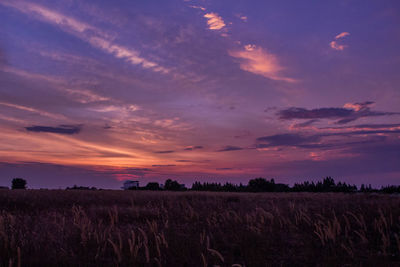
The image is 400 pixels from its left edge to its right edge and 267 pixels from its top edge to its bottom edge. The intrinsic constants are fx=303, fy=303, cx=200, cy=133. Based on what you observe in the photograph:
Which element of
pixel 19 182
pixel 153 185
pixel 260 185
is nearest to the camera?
pixel 19 182

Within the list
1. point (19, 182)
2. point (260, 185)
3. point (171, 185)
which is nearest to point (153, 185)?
point (171, 185)

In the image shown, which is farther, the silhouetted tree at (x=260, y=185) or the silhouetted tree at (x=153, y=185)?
the silhouetted tree at (x=153, y=185)

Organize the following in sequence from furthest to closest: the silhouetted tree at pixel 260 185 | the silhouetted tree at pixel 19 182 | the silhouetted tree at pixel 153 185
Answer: the silhouetted tree at pixel 153 185 → the silhouetted tree at pixel 260 185 → the silhouetted tree at pixel 19 182

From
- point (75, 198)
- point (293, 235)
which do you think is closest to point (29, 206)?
point (75, 198)

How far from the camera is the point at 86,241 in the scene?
6336 mm

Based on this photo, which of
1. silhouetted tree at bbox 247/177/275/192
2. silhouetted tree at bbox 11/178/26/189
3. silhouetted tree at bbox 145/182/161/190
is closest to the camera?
silhouetted tree at bbox 11/178/26/189

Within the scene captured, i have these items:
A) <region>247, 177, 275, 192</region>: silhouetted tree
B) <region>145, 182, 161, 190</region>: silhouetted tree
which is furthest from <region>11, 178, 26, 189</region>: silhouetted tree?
<region>247, 177, 275, 192</region>: silhouetted tree

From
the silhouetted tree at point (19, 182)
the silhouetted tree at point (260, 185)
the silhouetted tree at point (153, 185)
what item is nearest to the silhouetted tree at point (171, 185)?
the silhouetted tree at point (153, 185)

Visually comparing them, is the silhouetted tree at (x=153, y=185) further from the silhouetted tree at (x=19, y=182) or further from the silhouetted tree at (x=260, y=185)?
the silhouetted tree at (x=19, y=182)

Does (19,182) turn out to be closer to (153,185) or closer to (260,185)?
(153,185)

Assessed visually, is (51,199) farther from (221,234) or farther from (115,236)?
(221,234)

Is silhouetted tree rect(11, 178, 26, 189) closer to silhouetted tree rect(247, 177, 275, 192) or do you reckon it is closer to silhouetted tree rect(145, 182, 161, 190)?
silhouetted tree rect(145, 182, 161, 190)

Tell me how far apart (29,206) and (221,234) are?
10488 millimetres

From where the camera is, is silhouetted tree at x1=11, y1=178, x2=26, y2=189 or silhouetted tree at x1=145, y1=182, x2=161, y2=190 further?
silhouetted tree at x1=145, y1=182, x2=161, y2=190
